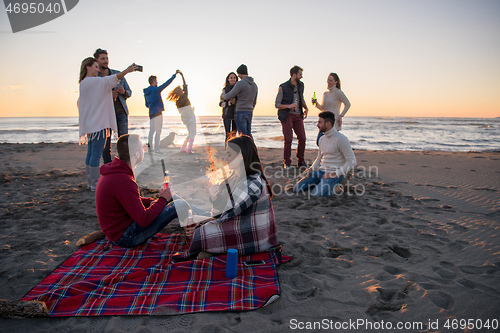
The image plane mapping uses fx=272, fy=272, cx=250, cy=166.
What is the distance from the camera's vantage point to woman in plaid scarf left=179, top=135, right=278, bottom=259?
2.36 metres

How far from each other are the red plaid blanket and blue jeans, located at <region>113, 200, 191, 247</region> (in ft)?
0.31

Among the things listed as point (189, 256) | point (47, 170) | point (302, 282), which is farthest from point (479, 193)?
point (47, 170)

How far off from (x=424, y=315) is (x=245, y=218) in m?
1.44

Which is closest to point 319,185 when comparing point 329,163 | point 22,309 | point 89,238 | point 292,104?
point 329,163

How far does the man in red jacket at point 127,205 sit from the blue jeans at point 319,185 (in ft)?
7.95

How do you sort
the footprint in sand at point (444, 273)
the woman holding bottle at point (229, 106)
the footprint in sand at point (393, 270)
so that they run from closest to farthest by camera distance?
the footprint in sand at point (444, 273) → the footprint in sand at point (393, 270) → the woman holding bottle at point (229, 106)

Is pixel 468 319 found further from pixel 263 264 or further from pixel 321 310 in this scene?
pixel 263 264

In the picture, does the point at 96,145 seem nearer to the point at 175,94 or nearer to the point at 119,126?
the point at 119,126

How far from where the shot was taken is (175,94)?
27.0 ft

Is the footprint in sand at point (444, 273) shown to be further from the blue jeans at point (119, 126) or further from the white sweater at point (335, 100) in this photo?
the blue jeans at point (119, 126)

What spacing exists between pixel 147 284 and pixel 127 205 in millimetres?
681

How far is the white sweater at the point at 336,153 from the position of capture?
4449 mm

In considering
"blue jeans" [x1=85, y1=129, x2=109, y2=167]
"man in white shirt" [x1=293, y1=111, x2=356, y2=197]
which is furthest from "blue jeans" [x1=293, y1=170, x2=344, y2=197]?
"blue jeans" [x1=85, y1=129, x2=109, y2=167]

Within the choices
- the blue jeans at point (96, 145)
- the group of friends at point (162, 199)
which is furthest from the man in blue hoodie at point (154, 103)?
the blue jeans at point (96, 145)
